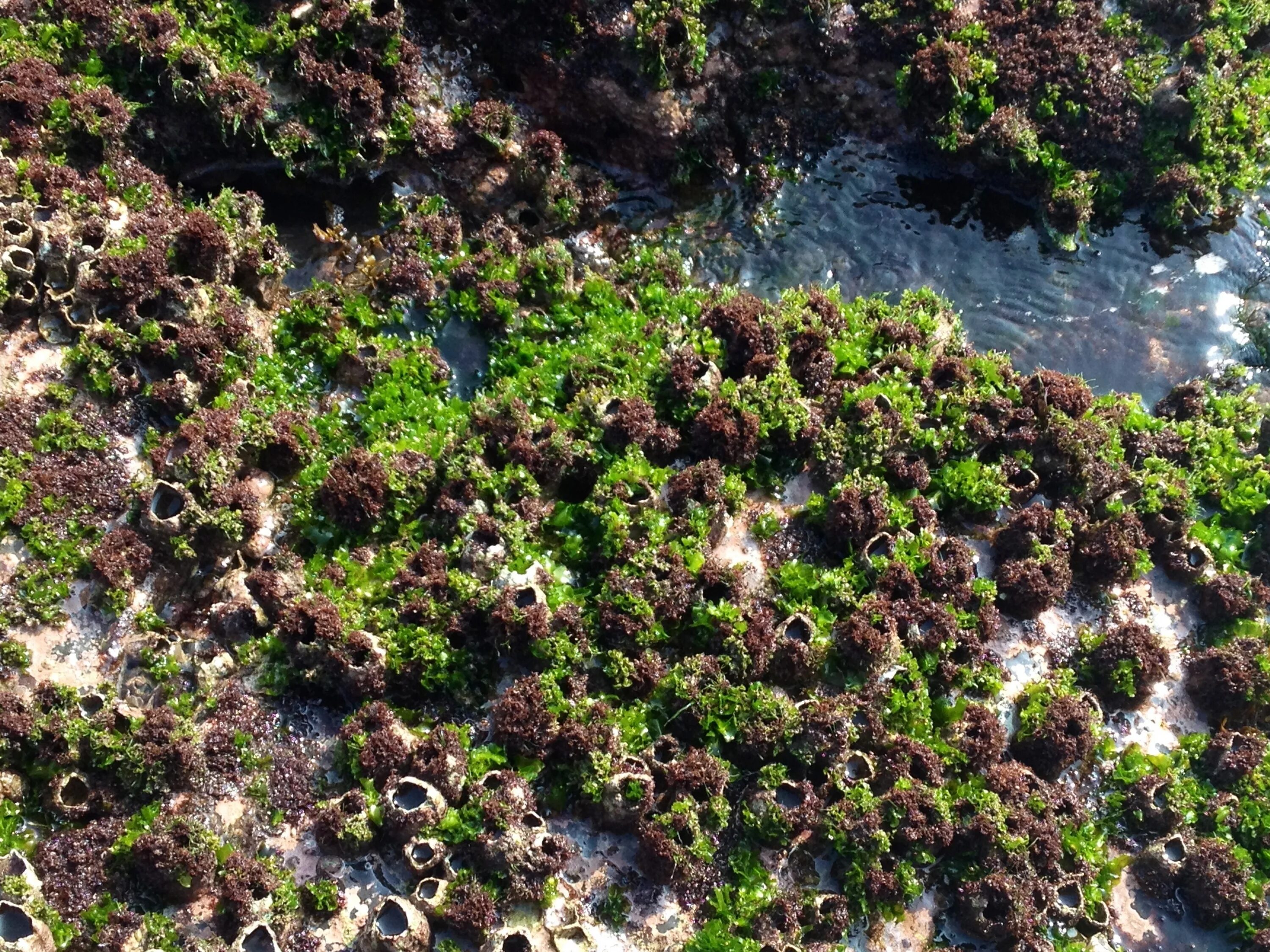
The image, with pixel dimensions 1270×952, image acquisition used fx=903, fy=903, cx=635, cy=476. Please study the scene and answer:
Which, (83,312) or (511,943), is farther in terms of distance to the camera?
(83,312)

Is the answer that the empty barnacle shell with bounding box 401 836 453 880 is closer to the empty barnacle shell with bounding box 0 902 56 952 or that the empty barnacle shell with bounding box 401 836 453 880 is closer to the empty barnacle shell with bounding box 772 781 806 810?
the empty barnacle shell with bounding box 0 902 56 952

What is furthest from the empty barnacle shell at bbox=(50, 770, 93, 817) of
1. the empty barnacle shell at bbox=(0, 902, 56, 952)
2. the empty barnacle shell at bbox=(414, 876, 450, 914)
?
the empty barnacle shell at bbox=(414, 876, 450, 914)

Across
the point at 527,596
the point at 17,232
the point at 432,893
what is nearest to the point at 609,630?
the point at 527,596

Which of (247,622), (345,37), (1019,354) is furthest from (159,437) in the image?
(1019,354)

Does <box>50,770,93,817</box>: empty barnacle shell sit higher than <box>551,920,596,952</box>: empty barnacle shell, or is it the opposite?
<box>551,920,596,952</box>: empty barnacle shell

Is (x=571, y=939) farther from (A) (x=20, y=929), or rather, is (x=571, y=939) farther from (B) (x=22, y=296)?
(B) (x=22, y=296)

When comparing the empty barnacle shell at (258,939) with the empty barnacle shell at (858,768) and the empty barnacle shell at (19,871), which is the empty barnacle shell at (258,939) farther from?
the empty barnacle shell at (858,768)
